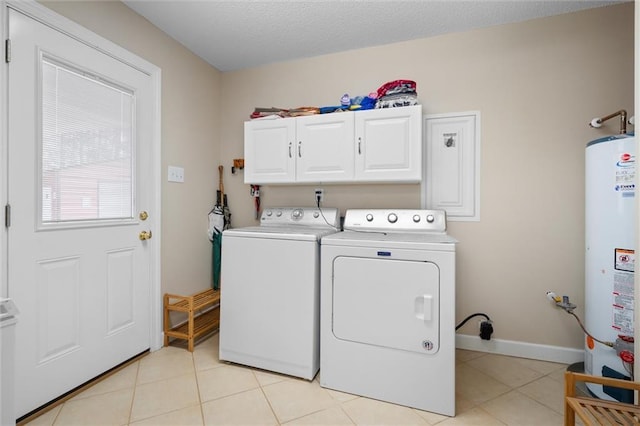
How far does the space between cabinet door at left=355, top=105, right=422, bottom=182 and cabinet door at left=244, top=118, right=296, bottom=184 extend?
21.5 inches

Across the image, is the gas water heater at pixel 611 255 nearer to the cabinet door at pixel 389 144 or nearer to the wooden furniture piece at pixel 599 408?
the wooden furniture piece at pixel 599 408

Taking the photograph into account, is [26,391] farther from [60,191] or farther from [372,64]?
[372,64]

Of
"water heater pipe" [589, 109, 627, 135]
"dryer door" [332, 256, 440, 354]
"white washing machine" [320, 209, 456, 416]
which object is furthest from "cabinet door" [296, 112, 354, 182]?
"water heater pipe" [589, 109, 627, 135]

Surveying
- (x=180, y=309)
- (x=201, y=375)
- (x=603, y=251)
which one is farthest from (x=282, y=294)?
(x=603, y=251)

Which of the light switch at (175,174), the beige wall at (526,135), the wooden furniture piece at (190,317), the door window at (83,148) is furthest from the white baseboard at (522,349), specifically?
the door window at (83,148)

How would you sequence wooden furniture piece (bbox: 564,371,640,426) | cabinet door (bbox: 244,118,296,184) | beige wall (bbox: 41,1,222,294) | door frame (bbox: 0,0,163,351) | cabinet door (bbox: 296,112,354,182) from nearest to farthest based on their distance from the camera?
wooden furniture piece (bbox: 564,371,640,426)
door frame (bbox: 0,0,163,351)
beige wall (bbox: 41,1,222,294)
cabinet door (bbox: 296,112,354,182)
cabinet door (bbox: 244,118,296,184)

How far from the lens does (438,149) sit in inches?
93.8

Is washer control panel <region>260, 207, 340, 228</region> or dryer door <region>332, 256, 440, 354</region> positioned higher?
washer control panel <region>260, 207, 340, 228</region>

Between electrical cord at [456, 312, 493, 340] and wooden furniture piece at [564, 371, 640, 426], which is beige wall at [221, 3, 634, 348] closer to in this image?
electrical cord at [456, 312, 493, 340]

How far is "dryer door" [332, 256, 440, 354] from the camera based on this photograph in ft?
5.27

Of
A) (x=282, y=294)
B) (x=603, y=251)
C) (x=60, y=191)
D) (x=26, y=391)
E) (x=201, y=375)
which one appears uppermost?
(x=60, y=191)

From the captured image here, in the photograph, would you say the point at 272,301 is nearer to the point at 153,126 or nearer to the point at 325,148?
the point at 325,148

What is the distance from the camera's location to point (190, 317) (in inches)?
88.5

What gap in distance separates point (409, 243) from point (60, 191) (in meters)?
1.98
